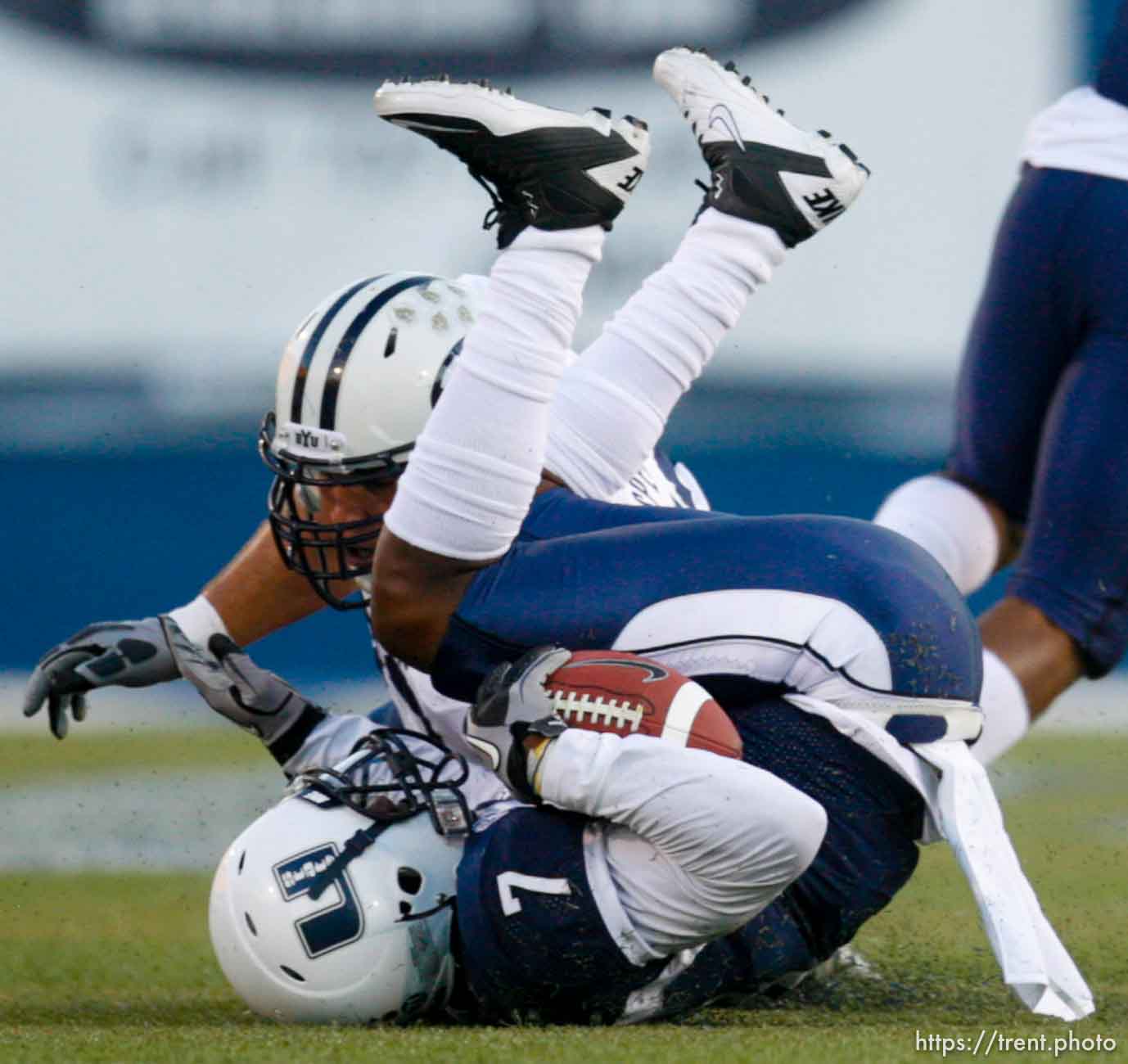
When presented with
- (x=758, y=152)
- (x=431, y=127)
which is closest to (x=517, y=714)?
→ (x=431, y=127)

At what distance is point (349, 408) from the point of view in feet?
8.16

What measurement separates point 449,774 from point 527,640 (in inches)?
12.0

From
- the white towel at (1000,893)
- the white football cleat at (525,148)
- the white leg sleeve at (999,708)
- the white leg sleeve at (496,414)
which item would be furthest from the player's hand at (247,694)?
the white leg sleeve at (999,708)

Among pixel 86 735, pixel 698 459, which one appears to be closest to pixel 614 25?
pixel 698 459

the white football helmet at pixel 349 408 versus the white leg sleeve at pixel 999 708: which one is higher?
the white football helmet at pixel 349 408

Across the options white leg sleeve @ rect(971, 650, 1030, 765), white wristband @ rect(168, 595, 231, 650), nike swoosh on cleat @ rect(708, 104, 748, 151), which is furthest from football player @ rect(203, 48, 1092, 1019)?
white leg sleeve @ rect(971, 650, 1030, 765)

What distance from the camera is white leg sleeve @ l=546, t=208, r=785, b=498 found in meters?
2.56

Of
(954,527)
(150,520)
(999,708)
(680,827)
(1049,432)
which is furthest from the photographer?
(150,520)

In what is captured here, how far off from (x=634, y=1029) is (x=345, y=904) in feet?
1.13

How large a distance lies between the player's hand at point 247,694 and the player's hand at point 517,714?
1.79 ft

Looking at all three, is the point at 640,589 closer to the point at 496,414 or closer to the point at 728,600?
the point at 728,600

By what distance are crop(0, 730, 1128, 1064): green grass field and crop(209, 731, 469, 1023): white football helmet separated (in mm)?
55

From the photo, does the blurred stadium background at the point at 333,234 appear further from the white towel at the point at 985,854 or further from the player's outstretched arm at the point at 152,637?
the white towel at the point at 985,854

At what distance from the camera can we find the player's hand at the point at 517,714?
2.15 metres
